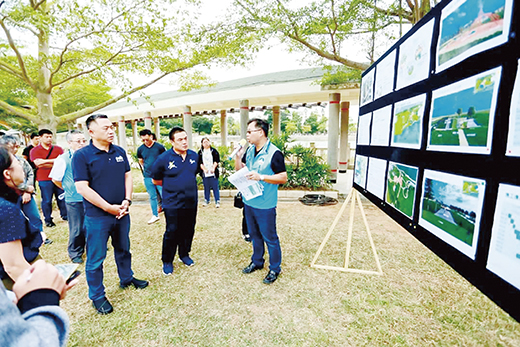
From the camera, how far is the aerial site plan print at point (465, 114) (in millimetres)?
1141

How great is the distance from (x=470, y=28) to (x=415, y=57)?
56 cm

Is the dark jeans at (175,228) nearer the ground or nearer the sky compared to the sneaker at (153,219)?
nearer the sky

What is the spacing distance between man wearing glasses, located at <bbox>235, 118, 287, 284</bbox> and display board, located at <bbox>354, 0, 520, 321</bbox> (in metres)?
1.20

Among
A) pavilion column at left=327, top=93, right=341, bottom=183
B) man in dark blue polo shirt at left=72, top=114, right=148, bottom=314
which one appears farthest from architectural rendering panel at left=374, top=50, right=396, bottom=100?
pavilion column at left=327, top=93, right=341, bottom=183

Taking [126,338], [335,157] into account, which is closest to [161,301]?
[126,338]

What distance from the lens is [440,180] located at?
150 cm

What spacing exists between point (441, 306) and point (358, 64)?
20.4 feet

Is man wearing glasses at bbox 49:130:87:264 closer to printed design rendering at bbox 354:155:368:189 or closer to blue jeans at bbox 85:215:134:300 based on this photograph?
blue jeans at bbox 85:215:134:300

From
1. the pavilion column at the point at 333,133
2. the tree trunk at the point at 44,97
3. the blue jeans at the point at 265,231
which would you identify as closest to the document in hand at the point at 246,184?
the blue jeans at the point at 265,231

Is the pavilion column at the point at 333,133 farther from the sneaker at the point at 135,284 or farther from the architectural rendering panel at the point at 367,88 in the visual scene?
the sneaker at the point at 135,284

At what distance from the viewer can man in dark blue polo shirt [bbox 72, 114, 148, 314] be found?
7.45 feet

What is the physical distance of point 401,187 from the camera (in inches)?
78.1

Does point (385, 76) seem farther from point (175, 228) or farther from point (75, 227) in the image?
point (75, 227)

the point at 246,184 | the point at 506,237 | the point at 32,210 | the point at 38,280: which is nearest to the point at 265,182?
the point at 246,184
